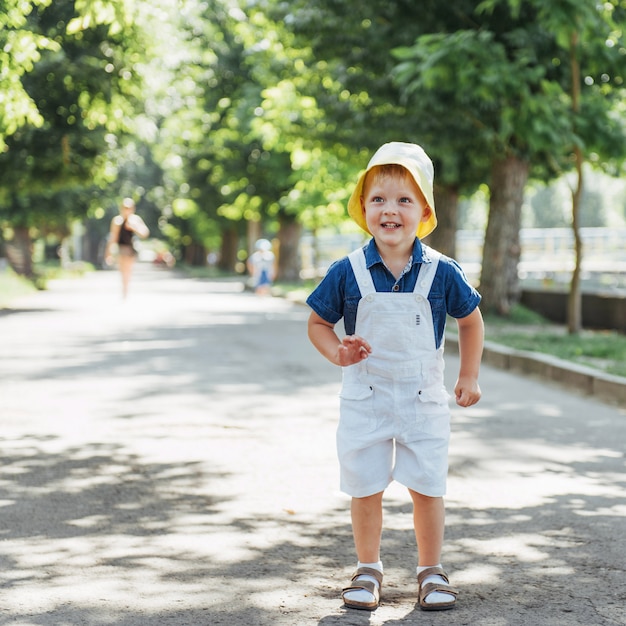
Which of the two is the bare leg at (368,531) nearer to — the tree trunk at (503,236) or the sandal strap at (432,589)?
the sandal strap at (432,589)

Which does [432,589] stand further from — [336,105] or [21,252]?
[21,252]

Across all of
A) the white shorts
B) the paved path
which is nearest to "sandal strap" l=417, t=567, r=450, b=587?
the paved path

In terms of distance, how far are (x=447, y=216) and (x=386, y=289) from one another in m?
19.7

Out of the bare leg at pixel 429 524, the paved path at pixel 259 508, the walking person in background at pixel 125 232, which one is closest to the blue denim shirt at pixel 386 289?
the bare leg at pixel 429 524

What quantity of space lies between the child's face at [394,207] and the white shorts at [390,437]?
0.50 meters

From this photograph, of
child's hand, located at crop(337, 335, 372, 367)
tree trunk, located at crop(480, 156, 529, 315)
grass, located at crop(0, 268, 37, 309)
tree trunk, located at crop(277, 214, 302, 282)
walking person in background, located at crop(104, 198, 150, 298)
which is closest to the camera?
child's hand, located at crop(337, 335, 372, 367)

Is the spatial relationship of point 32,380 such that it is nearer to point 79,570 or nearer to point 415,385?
point 79,570

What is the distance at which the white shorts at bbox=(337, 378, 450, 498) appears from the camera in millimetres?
3945

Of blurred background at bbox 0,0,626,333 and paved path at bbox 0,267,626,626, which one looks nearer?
paved path at bbox 0,267,626,626

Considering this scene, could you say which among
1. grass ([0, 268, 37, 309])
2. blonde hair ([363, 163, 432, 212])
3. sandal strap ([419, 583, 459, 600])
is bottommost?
grass ([0, 268, 37, 309])

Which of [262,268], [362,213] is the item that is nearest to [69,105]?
[262,268]

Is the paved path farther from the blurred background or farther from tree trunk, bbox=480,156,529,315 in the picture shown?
tree trunk, bbox=480,156,529,315

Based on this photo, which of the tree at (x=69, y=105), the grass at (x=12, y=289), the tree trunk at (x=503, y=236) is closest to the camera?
the tree trunk at (x=503, y=236)

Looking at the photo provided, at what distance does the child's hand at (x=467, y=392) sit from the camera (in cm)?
402
